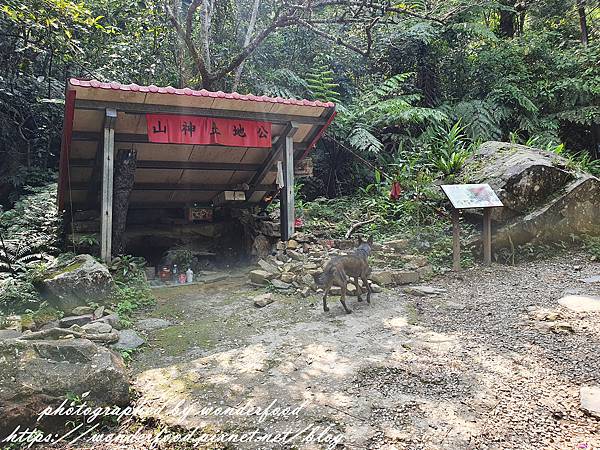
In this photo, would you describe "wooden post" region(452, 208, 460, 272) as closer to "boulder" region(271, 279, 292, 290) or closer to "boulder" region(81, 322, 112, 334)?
"boulder" region(271, 279, 292, 290)

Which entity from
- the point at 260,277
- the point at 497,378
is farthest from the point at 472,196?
the point at 497,378

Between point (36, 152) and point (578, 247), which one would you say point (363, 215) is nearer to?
point (578, 247)

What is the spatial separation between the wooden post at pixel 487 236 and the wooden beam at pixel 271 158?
356cm

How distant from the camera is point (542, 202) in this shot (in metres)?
7.04

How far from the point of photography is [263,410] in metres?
2.64

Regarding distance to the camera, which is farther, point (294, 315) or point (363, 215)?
point (363, 215)

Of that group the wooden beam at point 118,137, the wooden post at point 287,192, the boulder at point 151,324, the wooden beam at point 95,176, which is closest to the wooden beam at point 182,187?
the wooden beam at point 95,176

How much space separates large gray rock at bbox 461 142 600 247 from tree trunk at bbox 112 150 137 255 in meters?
6.25

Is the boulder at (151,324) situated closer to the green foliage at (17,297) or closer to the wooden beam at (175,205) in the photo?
the green foliage at (17,297)

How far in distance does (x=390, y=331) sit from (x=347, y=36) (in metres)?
12.1

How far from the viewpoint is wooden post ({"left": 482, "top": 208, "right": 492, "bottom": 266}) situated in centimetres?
657

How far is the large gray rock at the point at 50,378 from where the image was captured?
94.0 inches

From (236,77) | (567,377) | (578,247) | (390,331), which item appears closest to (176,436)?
(390,331)

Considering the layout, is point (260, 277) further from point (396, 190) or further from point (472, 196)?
point (396, 190)
